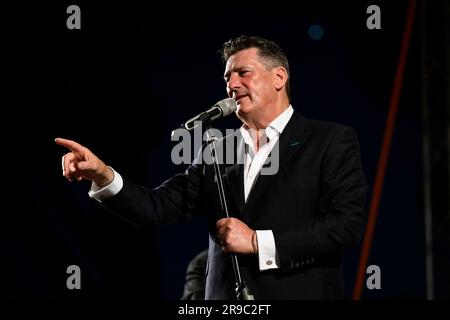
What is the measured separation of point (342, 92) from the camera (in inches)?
163

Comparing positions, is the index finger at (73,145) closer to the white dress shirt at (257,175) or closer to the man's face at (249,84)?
the white dress shirt at (257,175)

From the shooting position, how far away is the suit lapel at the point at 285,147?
5.62ft

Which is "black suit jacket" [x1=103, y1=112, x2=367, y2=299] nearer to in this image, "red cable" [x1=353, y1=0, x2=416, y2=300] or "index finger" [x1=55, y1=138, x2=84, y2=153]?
"index finger" [x1=55, y1=138, x2=84, y2=153]

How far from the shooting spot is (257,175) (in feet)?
5.80

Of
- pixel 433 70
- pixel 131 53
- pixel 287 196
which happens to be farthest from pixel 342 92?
pixel 287 196

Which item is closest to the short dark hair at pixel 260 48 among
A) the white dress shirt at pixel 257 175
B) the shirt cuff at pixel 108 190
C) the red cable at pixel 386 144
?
the white dress shirt at pixel 257 175

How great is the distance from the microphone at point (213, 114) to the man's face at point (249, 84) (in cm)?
20

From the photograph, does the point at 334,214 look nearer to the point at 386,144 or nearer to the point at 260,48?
the point at 260,48

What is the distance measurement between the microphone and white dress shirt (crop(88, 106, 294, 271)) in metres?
0.20

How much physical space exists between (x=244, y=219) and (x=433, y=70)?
8.57 ft

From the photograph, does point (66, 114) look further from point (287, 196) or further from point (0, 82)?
point (287, 196)

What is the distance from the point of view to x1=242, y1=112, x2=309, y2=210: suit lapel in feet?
5.62

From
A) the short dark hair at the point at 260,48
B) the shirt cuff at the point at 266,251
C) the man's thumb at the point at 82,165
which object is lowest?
the shirt cuff at the point at 266,251
